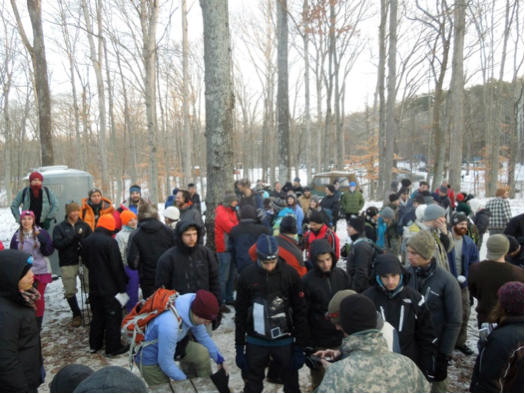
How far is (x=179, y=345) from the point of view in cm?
302

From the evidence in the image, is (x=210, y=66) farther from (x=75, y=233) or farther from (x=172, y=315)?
(x=172, y=315)

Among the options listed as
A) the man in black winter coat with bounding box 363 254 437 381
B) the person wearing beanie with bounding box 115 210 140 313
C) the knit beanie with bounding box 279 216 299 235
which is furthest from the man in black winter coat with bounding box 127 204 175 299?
the man in black winter coat with bounding box 363 254 437 381

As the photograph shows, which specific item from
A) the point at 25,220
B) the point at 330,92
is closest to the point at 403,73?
the point at 330,92

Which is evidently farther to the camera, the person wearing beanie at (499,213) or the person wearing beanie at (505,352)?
the person wearing beanie at (499,213)

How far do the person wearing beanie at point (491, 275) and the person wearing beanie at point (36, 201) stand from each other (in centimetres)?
688

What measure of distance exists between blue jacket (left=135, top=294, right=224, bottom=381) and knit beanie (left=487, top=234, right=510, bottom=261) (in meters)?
3.15

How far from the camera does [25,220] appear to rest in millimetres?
4910

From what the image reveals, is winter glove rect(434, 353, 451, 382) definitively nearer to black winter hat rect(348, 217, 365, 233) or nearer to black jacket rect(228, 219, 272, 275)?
black winter hat rect(348, 217, 365, 233)

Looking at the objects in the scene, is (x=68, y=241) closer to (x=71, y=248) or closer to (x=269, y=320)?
(x=71, y=248)

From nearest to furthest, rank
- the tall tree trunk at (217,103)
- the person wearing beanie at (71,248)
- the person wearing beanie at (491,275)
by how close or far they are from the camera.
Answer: the person wearing beanie at (491,275), the person wearing beanie at (71,248), the tall tree trunk at (217,103)

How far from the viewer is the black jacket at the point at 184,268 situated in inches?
153

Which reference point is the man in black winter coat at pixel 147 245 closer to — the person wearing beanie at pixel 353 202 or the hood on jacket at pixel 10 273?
the hood on jacket at pixel 10 273

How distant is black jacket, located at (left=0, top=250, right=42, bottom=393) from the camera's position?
8.04 ft

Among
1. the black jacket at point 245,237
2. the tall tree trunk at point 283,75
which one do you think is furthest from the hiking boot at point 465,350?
the tall tree trunk at point 283,75
